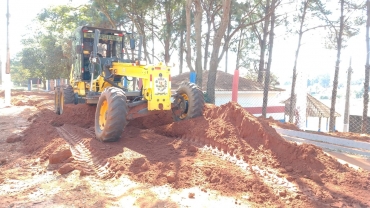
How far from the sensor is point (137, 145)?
6922mm

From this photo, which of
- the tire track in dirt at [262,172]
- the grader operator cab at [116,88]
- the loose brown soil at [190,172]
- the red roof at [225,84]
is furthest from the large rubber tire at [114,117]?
the red roof at [225,84]

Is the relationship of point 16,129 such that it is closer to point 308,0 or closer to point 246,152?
point 246,152

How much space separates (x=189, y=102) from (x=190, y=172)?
3.09 m

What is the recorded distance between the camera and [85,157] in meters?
6.34

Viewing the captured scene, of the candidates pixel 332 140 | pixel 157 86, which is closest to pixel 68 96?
pixel 157 86

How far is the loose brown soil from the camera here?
4590 mm

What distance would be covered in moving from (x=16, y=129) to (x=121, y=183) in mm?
6343

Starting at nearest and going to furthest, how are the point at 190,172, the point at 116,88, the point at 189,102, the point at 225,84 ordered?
the point at 190,172, the point at 116,88, the point at 189,102, the point at 225,84

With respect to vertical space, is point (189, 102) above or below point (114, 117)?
above

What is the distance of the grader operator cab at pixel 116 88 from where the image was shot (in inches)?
279

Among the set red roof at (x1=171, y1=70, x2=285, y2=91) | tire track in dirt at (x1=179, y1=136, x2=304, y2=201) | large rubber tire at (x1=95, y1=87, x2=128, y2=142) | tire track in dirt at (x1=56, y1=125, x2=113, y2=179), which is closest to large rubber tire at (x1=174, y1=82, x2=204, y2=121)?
tire track in dirt at (x1=179, y1=136, x2=304, y2=201)

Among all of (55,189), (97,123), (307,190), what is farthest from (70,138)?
(307,190)

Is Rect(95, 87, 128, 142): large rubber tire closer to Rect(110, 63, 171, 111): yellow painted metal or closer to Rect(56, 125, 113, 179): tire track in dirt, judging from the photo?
Rect(56, 125, 113, 179): tire track in dirt

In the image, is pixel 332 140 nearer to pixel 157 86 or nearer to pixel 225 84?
pixel 157 86
